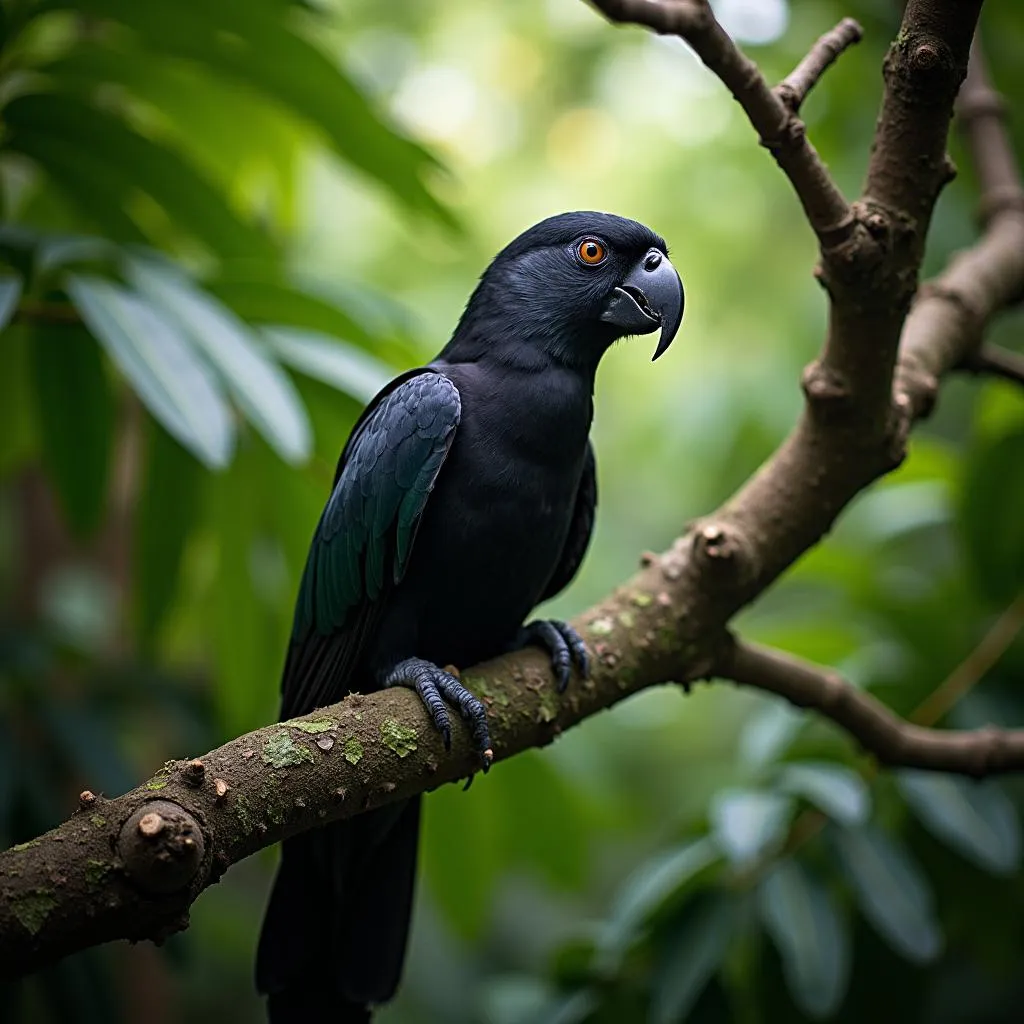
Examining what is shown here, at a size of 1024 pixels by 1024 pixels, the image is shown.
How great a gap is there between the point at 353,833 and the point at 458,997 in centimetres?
250

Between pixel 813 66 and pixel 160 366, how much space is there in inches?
54.8

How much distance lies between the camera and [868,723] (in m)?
2.50

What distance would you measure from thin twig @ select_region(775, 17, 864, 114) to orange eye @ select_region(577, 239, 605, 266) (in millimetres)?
574

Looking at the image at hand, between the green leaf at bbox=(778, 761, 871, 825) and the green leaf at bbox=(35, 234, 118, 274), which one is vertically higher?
the green leaf at bbox=(35, 234, 118, 274)

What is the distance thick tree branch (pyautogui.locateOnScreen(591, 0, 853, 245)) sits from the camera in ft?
5.56

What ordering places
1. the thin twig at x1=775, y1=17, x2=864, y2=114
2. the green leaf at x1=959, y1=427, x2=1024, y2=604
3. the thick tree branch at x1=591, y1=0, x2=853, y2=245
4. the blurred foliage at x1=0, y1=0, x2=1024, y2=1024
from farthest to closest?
the green leaf at x1=959, y1=427, x2=1024, y2=604 → the blurred foliage at x1=0, y1=0, x2=1024, y2=1024 → the thin twig at x1=775, y1=17, x2=864, y2=114 → the thick tree branch at x1=591, y1=0, x2=853, y2=245

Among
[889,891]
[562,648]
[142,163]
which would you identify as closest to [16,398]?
[142,163]

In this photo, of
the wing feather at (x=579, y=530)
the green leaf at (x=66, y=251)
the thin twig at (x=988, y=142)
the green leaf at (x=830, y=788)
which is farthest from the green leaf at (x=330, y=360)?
the thin twig at (x=988, y=142)

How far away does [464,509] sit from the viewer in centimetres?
227

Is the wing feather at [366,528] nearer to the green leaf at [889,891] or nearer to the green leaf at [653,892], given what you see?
the green leaf at [653,892]

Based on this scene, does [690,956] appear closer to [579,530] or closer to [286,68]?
[579,530]

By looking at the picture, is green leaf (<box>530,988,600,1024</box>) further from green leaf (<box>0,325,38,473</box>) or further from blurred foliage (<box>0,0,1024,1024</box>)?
green leaf (<box>0,325,38,473</box>)

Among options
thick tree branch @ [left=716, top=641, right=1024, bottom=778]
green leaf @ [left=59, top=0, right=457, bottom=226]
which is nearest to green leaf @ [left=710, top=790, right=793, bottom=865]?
thick tree branch @ [left=716, top=641, right=1024, bottom=778]

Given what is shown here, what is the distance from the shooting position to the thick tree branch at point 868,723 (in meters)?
2.46
